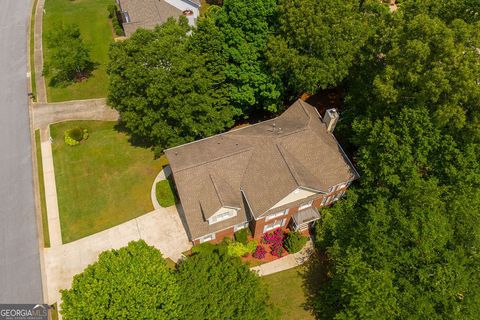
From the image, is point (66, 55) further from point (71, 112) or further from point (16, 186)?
point (16, 186)

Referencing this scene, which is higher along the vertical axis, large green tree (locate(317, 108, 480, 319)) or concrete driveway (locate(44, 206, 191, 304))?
large green tree (locate(317, 108, 480, 319))

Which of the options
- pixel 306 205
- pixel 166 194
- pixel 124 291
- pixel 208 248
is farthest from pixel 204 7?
pixel 124 291

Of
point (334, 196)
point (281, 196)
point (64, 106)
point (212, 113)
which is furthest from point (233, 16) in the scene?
point (64, 106)

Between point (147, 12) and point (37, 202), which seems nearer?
point (37, 202)

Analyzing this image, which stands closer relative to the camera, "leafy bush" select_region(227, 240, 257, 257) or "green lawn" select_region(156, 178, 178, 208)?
"leafy bush" select_region(227, 240, 257, 257)

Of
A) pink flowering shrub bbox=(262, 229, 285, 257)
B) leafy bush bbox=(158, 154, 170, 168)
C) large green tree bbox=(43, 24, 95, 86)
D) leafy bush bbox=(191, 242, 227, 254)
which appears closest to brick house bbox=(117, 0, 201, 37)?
large green tree bbox=(43, 24, 95, 86)

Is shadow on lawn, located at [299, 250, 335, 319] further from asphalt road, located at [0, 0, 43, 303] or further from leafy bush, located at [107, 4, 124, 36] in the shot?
leafy bush, located at [107, 4, 124, 36]

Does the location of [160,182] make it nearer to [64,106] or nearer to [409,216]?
[64,106]
